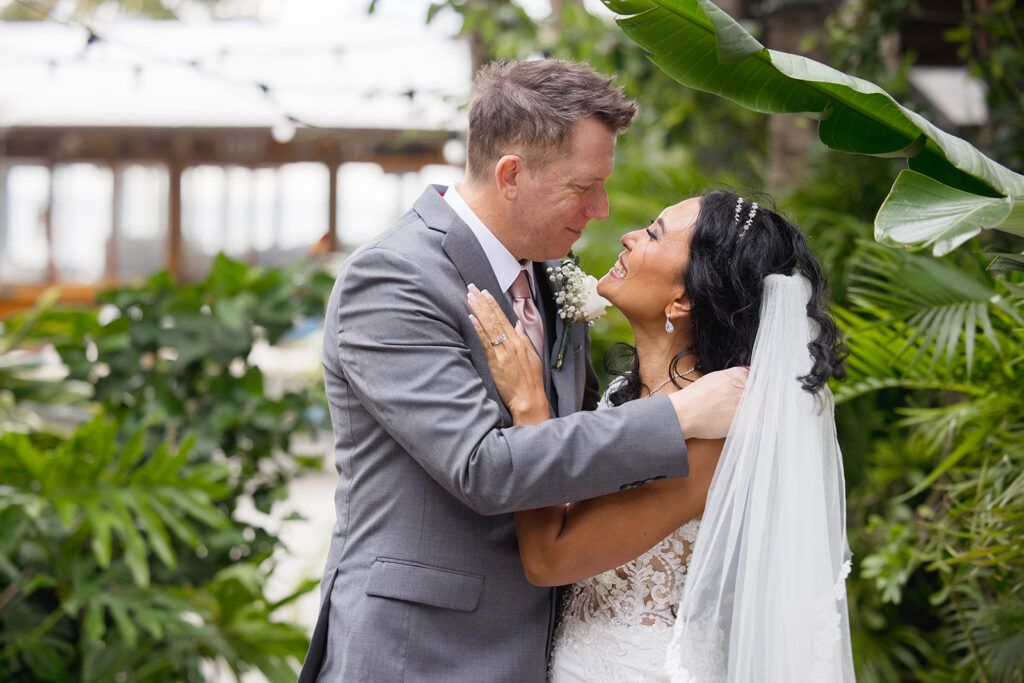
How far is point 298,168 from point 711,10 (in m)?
14.7

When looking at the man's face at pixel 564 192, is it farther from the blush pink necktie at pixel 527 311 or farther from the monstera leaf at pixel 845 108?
the monstera leaf at pixel 845 108

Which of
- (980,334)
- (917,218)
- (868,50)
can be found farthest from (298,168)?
(917,218)

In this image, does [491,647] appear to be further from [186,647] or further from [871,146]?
[186,647]

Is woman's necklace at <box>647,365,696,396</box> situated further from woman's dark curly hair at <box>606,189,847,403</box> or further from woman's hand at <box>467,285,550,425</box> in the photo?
woman's hand at <box>467,285,550,425</box>

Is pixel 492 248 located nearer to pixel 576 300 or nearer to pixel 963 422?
pixel 576 300

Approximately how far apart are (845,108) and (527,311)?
76 centimetres

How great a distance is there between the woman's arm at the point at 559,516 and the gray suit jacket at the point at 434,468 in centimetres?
4

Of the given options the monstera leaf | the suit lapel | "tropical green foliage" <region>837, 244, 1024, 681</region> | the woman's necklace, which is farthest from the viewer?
"tropical green foliage" <region>837, 244, 1024, 681</region>

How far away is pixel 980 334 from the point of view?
108 inches

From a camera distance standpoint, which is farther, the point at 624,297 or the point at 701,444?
the point at 624,297

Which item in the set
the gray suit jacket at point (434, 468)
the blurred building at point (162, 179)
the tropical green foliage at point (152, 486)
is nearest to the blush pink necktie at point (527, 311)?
the gray suit jacket at point (434, 468)

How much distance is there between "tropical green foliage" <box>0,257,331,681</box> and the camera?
3312 mm

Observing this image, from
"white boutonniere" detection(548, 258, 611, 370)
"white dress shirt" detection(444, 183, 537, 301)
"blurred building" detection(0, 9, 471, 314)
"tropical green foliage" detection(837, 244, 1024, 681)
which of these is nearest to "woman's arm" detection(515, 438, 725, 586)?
"white boutonniere" detection(548, 258, 611, 370)

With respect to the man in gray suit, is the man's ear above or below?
above
